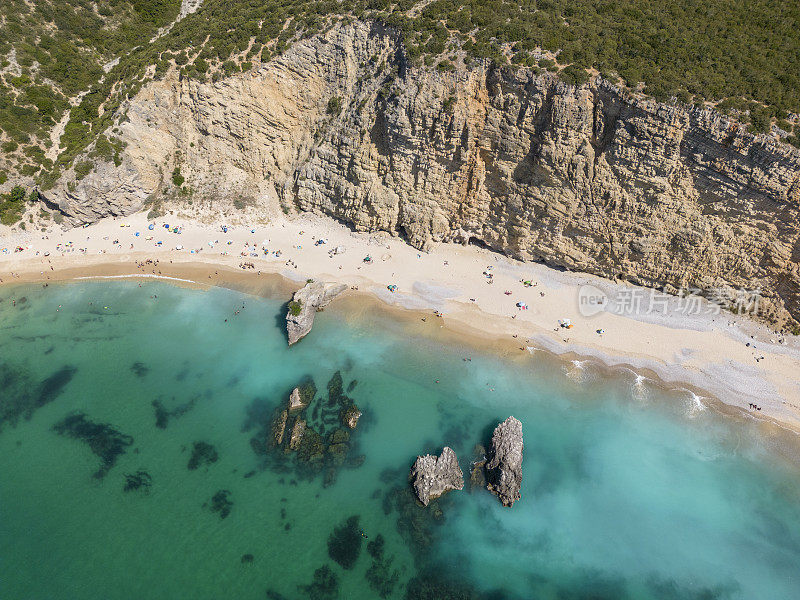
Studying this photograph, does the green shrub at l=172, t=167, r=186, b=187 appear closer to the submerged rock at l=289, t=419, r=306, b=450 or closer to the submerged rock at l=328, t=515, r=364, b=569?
the submerged rock at l=289, t=419, r=306, b=450

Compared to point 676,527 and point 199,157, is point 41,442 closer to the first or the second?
point 199,157

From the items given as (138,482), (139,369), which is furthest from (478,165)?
(138,482)

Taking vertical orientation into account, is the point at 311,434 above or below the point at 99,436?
above

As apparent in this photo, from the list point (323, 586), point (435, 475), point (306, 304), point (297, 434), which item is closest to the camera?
point (323, 586)

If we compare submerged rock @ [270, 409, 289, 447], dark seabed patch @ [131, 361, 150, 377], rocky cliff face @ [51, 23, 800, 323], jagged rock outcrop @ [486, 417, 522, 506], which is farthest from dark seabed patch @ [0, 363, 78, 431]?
jagged rock outcrop @ [486, 417, 522, 506]

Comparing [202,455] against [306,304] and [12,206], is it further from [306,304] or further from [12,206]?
[12,206]

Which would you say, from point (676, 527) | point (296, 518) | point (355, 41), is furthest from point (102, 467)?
point (355, 41)
